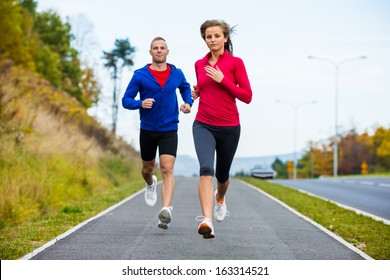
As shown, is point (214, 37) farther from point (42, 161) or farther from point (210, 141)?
point (42, 161)

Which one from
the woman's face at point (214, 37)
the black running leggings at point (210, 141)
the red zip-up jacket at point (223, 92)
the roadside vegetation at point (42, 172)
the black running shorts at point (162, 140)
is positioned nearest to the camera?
the woman's face at point (214, 37)

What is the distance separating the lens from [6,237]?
8508 mm

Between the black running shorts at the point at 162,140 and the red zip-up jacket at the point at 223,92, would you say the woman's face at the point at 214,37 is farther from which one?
the black running shorts at the point at 162,140

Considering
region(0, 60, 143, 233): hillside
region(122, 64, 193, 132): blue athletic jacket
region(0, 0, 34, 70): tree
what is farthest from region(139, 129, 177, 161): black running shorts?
region(0, 0, 34, 70): tree

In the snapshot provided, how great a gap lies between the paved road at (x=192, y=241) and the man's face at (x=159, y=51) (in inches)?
82.8

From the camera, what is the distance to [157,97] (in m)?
7.74

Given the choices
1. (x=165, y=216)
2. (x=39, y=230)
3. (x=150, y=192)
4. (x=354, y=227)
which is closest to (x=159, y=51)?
(x=165, y=216)

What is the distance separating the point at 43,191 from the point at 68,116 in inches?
425

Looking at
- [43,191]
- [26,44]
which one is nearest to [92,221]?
[43,191]

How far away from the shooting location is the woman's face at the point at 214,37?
6.98 m

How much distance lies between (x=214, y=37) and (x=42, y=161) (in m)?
9.82

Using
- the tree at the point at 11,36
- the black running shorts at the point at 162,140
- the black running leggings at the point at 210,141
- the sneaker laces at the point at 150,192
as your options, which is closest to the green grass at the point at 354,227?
the black running leggings at the point at 210,141

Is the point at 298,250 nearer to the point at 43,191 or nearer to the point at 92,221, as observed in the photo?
the point at 92,221

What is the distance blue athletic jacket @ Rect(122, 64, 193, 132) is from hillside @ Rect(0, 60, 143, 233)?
7.38ft
